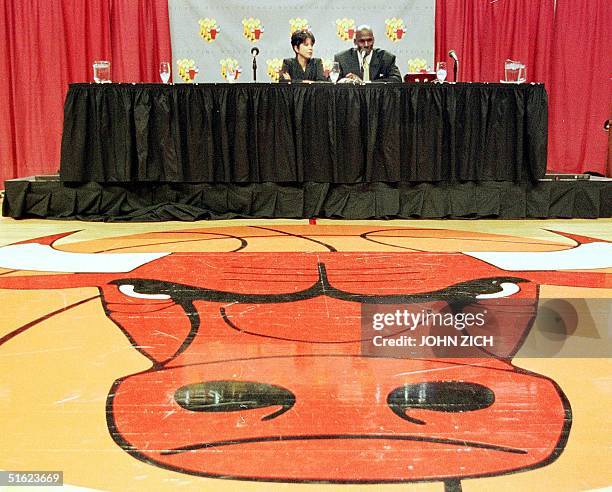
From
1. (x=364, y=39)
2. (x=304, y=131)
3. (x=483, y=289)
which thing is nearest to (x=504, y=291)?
(x=483, y=289)

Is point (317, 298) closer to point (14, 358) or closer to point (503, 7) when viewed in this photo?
point (14, 358)

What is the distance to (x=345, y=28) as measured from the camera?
18.8 feet

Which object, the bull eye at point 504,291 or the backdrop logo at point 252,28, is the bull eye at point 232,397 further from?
the backdrop logo at point 252,28

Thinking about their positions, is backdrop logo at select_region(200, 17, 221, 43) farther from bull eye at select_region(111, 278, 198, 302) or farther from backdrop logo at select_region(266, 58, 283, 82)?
bull eye at select_region(111, 278, 198, 302)

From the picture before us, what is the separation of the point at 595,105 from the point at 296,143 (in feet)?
10.6

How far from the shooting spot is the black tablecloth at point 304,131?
3.97 meters

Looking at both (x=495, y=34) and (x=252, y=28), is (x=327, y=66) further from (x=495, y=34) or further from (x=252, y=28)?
(x=495, y=34)

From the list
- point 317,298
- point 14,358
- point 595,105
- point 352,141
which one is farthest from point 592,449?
point 595,105

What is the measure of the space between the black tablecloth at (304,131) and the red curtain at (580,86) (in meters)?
1.97

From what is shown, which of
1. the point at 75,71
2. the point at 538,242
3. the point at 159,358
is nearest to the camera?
the point at 159,358

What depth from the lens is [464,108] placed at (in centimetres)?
399

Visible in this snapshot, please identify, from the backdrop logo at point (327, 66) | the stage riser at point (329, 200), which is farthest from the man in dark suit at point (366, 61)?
the stage riser at point (329, 200)

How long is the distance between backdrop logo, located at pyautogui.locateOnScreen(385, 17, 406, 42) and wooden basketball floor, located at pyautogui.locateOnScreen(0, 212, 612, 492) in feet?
11.5

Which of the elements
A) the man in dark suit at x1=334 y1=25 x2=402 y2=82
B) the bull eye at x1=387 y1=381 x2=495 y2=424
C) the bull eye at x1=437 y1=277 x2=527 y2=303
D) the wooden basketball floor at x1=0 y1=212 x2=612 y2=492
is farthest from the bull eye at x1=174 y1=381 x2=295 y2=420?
the man in dark suit at x1=334 y1=25 x2=402 y2=82
